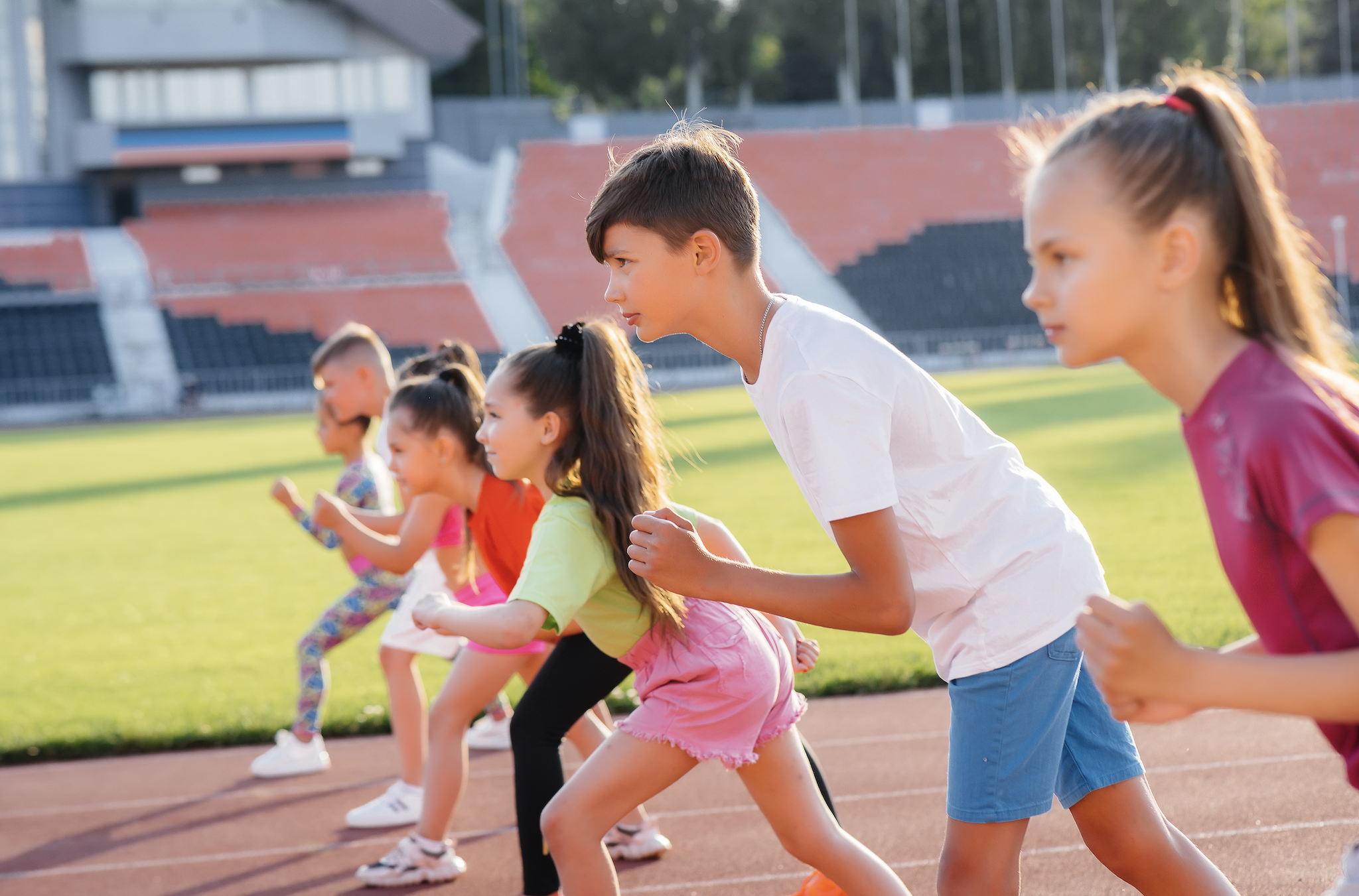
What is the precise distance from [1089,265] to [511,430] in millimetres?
1807

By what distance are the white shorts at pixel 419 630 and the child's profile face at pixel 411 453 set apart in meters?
0.77

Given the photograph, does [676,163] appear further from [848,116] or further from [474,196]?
[848,116]

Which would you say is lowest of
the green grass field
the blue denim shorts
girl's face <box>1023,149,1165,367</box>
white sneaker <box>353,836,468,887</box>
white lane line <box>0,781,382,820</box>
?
the green grass field

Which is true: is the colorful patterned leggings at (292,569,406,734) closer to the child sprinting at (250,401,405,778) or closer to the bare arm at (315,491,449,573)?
the child sprinting at (250,401,405,778)

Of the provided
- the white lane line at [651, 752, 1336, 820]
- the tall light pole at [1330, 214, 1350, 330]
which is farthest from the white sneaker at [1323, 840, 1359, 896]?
the tall light pole at [1330, 214, 1350, 330]

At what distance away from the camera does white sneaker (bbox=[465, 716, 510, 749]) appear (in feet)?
20.0

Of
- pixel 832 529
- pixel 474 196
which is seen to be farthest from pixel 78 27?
pixel 832 529

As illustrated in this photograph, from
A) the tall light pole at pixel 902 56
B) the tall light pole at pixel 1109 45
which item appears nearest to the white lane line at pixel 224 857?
the tall light pole at pixel 902 56

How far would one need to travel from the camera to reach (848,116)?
52406mm

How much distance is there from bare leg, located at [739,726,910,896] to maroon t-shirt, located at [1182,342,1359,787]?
1.38 meters

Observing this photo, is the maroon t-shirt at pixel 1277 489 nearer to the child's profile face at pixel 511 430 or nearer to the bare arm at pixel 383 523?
the child's profile face at pixel 511 430

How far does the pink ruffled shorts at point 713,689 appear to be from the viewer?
10.2 ft

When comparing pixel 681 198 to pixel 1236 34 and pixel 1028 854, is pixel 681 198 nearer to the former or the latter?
pixel 1028 854

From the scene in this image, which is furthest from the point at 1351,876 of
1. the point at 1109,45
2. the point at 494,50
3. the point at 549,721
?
the point at 494,50
